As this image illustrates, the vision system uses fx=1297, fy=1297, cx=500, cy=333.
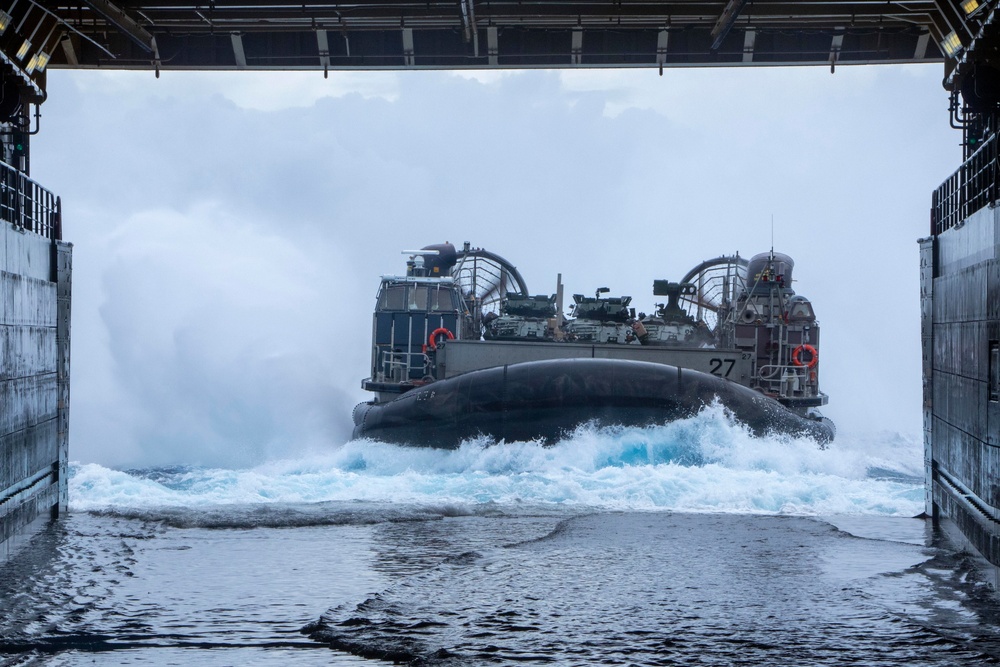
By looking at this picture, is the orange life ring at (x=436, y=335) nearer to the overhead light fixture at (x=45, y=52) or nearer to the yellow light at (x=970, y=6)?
the overhead light fixture at (x=45, y=52)

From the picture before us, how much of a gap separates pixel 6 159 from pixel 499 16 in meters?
5.35

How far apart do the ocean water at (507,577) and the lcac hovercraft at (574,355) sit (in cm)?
181

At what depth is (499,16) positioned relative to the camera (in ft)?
45.5

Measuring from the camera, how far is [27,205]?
39.1 feet

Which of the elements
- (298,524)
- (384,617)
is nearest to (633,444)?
(298,524)

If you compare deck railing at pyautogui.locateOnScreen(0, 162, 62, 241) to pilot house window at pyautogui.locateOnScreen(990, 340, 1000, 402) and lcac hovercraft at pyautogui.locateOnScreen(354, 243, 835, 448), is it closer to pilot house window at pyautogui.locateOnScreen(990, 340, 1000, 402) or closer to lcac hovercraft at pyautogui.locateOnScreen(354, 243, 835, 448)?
lcac hovercraft at pyautogui.locateOnScreen(354, 243, 835, 448)

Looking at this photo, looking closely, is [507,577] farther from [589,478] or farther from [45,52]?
[45,52]

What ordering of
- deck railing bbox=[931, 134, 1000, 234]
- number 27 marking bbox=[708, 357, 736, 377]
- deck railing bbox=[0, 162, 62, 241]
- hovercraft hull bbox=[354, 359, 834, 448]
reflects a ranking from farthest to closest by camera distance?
number 27 marking bbox=[708, 357, 736, 377]
hovercraft hull bbox=[354, 359, 834, 448]
deck railing bbox=[0, 162, 62, 241]
deck railing bbox=[931, 134, 1000, 234]

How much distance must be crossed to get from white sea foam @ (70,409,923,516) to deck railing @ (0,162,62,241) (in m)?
2.80

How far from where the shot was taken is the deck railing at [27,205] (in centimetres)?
1090

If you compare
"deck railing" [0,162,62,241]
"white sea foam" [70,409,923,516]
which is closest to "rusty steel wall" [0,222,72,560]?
"deck railing" [0,162,62,241]

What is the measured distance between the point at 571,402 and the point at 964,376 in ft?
23.3

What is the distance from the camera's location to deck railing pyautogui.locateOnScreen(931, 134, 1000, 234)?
31.2 ft

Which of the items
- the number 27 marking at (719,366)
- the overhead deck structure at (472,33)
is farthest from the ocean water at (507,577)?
the overhead deck structure at (472,33)
